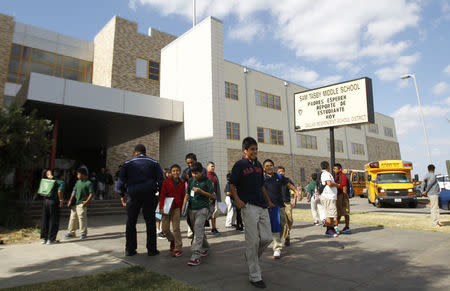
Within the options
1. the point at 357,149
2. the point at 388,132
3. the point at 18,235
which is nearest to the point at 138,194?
the point at 18,235

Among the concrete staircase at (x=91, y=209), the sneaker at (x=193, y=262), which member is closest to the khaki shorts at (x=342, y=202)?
the sneaker at (x=193, y=262)

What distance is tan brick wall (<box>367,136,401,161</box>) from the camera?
4206 centimetres

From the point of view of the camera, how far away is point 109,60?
952 inches

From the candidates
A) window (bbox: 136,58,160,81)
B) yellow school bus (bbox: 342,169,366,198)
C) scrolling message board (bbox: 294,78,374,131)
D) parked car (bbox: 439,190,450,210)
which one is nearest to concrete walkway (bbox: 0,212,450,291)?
scrolling message board (bbox: 294,78,374,131)

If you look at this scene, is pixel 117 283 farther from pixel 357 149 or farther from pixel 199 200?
pixel 357 149

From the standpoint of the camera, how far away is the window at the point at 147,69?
25.5 meters

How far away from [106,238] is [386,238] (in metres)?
6.85

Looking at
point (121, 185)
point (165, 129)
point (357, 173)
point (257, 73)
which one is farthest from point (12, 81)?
point (357, 173)

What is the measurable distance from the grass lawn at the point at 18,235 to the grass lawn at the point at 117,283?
4.15 m

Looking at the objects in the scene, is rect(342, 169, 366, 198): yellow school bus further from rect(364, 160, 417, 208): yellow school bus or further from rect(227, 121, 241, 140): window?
rect(227, 121, 241, 140): window

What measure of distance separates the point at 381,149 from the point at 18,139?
47048 millimetres

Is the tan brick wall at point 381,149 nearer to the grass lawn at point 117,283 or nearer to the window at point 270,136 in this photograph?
the window at point 270,136

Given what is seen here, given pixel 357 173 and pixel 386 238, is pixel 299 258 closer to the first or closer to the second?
pixel 386 238

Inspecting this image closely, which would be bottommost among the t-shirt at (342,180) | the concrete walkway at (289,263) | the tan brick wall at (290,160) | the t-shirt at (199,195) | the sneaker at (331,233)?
the concrete walkway at (289,263)
